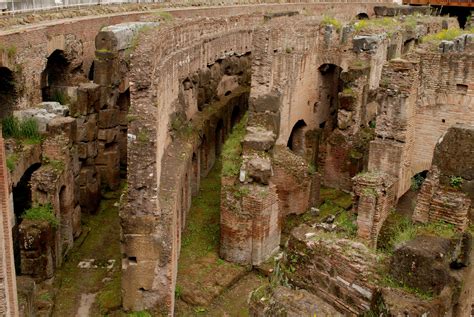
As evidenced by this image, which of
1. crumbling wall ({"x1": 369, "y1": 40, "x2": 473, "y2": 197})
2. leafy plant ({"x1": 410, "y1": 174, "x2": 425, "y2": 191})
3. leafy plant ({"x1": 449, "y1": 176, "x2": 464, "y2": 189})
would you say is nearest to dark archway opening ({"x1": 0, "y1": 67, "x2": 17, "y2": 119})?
crumbling wall ({"x1": 369, "y1": 40, "x2": 473, "y2": 197})

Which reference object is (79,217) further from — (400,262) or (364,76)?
(400,262)

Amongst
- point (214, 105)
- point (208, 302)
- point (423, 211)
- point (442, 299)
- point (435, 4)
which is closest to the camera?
point (442, 299)

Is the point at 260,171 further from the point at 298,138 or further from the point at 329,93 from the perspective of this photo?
the point at 329,93

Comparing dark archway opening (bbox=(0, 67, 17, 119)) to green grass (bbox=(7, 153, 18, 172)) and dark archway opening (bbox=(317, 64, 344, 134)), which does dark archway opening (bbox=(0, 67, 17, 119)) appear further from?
dark archway opening (bbox=(317, 64, 344, 134))

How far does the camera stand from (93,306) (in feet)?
31.1

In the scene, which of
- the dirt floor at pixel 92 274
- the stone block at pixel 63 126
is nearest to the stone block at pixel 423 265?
the dirt floor at pixel 92 274

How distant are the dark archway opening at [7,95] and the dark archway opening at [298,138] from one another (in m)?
6.09

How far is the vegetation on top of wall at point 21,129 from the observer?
11094 millimetres

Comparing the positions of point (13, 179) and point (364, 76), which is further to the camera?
point (364, 76)

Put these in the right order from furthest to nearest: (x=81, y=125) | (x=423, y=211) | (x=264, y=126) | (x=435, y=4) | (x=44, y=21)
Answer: (x=435, y=4)
(x=44, y=21)
(x=81, y=125)
(x=264, y=126)
(x=423, y=211)

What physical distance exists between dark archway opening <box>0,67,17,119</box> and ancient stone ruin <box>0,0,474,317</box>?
26 millimetres

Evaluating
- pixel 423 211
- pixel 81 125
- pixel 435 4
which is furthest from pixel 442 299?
pixel 435 4

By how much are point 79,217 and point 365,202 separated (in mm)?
5823

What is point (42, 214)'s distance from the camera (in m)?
10.3
